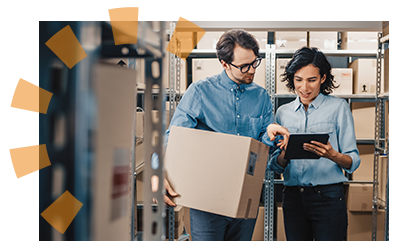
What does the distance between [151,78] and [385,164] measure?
5.34 feet

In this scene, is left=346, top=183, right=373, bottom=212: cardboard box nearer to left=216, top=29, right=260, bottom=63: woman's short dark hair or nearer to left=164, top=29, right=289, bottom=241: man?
left=164, top=29, right=289, bottom=241: man

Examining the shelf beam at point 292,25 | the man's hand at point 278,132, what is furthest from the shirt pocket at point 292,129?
the shelf beam at point 292,25

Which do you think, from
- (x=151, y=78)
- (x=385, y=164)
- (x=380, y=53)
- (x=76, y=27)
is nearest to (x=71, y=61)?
(x=76, y=27)

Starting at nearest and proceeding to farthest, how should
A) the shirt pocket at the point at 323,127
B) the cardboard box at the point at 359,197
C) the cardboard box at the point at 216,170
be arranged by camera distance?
the cardboard box at the point at 216,170 < the shirt pocket at the point at 323,127 < the cardboard box at the point at 359,197

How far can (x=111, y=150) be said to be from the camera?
1.33 m

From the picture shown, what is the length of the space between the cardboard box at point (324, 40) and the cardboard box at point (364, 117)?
1.68ft

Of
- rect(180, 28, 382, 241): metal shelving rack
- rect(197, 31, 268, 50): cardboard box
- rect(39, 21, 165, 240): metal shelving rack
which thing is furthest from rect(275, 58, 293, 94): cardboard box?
rect(39, 21, 165, 240): metal shelving rack

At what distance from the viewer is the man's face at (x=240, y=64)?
1467 mm

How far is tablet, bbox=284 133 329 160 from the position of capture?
138 cm

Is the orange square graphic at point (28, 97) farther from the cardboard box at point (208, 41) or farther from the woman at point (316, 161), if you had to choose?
the woman at point (316, 161)

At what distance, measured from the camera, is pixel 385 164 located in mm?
1744

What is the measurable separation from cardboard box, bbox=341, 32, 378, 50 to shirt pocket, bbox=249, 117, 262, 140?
1.14 m

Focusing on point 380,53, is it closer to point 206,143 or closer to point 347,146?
point 347,146

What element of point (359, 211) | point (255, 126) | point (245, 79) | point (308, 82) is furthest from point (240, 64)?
point (359, 211)
